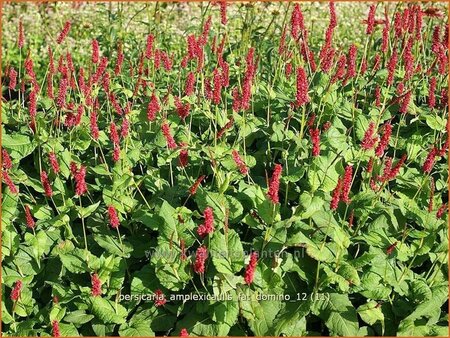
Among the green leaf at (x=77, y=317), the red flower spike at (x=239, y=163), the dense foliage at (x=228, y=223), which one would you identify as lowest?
the green leaf at (x=77, y=317)

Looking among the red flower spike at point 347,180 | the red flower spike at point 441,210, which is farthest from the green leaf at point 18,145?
the red flower spike at point 441,210

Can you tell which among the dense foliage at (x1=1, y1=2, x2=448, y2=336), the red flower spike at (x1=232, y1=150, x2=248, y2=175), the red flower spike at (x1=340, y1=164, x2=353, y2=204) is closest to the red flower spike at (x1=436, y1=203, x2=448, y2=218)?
A: the dense foliage at (x1=1, y1=2, x2=448, y2=336)

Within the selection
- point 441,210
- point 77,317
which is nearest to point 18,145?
point 77,317

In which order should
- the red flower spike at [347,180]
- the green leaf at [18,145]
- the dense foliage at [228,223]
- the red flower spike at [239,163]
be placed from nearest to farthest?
1. the red flower spike at [347,180]
2. the dense foliage at [228,223]
3. the red flower spike at [239,163]
4. the green leaf at [18,145]

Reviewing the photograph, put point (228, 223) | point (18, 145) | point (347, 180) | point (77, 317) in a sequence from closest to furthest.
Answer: point (347, 180) < point (77, 317) < point (228, 223) < point (18, 145)

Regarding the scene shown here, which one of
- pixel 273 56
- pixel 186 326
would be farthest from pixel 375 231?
pixel 273 56

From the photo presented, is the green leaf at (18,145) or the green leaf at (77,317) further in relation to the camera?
the green leaf at (18,145)

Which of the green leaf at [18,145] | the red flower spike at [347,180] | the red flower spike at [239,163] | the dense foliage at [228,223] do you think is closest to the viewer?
the red flower spike at [347,180]

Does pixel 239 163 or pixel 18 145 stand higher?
pixel 239 163

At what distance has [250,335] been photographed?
8.68 ft

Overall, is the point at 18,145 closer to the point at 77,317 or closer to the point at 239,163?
the point at 77,317

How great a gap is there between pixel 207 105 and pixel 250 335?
115cm

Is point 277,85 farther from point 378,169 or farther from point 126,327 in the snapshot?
point 126,327

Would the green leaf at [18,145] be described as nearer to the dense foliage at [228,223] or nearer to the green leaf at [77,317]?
the dense foliage at [228,223]
